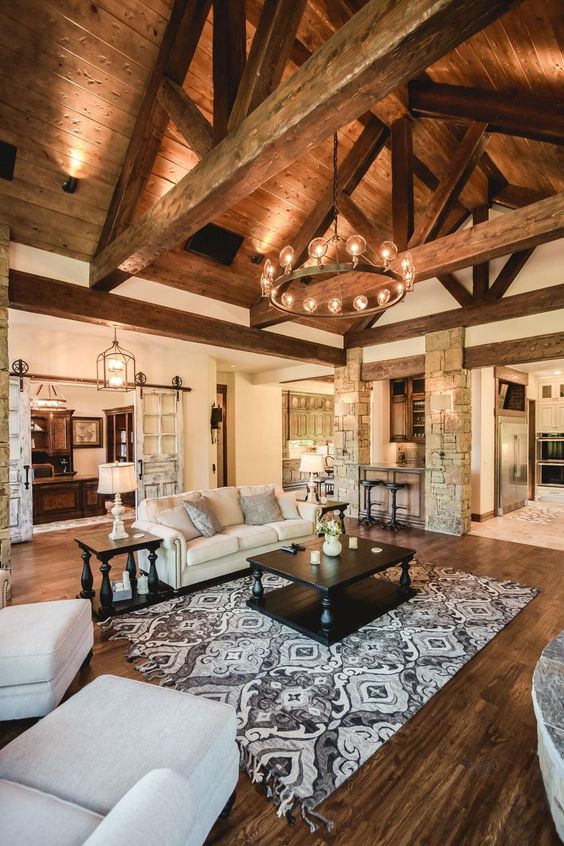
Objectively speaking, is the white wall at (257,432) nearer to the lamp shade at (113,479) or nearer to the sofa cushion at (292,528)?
the sofa cushion at (292,528)

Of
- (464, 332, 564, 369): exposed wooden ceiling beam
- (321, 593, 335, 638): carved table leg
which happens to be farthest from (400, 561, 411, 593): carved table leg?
(464, 332, 564, 369): exposed wooden ceiling beam

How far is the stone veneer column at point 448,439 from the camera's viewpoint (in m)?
6.04

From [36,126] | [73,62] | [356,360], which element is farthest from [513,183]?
[36,126]

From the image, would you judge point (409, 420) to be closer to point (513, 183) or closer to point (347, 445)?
point (347, 445)

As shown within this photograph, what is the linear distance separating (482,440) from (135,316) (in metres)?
6.03

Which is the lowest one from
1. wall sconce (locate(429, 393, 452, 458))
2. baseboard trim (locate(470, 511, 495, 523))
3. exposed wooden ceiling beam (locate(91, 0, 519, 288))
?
baseboard trim (locate(470, 511, 495, 523))

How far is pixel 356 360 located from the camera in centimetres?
746

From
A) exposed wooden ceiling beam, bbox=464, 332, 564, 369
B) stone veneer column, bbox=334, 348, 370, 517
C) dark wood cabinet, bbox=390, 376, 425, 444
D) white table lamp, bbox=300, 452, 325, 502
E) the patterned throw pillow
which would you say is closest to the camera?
the patterned throw pillow

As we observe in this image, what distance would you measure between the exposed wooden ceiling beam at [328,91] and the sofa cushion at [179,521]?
2625 mm

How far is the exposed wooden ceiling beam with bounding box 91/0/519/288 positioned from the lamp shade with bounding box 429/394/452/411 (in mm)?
4503

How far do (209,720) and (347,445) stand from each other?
250 inches

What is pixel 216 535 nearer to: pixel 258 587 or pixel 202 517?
pixel 202 517

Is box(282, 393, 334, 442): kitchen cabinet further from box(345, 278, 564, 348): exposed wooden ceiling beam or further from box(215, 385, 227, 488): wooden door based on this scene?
box(345, 278, 564, 348): exposed wooden ceiling beam

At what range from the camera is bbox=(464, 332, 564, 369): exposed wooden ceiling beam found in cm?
520
